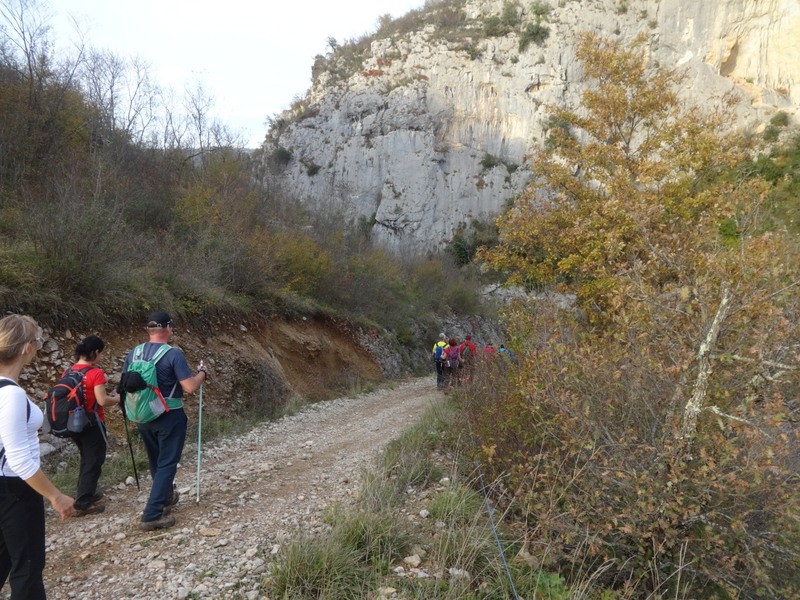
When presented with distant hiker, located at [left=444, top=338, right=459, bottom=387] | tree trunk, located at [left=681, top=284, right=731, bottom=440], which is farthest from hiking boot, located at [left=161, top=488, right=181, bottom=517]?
distant hiker, located at [left=444, top=338, right=459, bottom=387]

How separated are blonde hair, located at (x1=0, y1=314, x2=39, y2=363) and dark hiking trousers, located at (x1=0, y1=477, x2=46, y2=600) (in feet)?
2.26

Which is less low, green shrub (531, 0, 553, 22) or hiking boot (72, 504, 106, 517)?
green shrub (531, 0, 553, 22)

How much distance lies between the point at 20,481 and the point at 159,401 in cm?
185

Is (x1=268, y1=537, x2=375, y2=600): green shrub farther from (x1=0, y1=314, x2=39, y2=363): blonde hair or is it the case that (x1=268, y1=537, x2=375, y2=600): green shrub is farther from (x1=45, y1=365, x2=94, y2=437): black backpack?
(x1=45, y1=365, x2=94, y2=437): black backpack

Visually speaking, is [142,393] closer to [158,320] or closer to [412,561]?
[158,320]

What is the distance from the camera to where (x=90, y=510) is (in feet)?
16.4

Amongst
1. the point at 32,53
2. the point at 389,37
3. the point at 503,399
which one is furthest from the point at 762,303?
the point at 389,37

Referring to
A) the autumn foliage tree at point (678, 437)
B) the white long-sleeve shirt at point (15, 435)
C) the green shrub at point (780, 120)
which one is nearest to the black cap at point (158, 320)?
the white long-sleeve shirt at point (15, 435)

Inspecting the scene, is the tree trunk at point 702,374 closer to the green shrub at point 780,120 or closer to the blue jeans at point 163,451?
the blue jeans at point 163,451

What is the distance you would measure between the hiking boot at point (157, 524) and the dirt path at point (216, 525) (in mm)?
58

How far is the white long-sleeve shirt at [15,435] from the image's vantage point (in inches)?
101

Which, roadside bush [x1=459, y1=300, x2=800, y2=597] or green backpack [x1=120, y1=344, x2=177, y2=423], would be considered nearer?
roadside bush [x1=459, y1=300, x2=800, y2=597]

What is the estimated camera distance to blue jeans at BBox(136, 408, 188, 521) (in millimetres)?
4512

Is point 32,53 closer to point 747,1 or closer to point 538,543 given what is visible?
point 538,543
